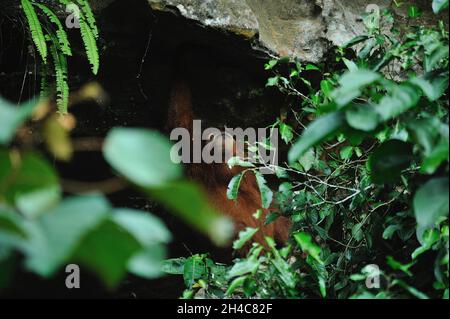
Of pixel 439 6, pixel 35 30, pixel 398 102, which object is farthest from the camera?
pixel 35 30

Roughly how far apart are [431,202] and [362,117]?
21 centimetres

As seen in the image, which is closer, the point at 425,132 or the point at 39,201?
the point at 39,201

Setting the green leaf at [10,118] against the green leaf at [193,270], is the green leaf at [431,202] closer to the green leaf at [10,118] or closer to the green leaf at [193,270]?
the green leaf at [10,118]

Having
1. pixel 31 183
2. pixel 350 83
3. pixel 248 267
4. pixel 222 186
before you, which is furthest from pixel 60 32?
pixel 31 183

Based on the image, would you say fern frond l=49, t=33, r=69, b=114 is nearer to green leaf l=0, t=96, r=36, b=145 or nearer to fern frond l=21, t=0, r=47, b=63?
fern frond l=21, t=0, r=47, b=63

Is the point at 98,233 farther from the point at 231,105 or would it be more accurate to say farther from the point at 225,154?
the point at 231,105

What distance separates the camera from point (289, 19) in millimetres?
2869

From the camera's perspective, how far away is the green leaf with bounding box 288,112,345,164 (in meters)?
0.93

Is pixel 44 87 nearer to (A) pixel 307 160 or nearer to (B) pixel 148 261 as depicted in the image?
(A) pixel 307 160

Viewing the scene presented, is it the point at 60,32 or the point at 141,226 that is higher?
the point at 60,32

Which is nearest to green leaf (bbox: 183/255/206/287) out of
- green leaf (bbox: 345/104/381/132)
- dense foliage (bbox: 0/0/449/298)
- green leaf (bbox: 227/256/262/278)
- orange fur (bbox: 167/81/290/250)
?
dense foliage (bbox: 0/0/449/298)

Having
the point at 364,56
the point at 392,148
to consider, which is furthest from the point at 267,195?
the point at 392,148

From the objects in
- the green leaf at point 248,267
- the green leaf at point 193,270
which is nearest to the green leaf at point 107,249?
the green leaf at point 248,267

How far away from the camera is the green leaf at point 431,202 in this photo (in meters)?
A: 0.93
